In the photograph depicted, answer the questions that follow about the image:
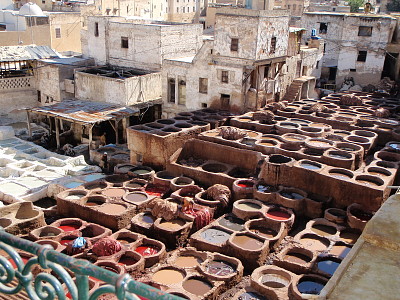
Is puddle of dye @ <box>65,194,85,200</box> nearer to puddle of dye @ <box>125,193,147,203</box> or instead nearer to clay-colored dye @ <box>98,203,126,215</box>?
clay-colored dye @ <box>98,203,126,215</box>

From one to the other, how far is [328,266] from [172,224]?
6081 millimetres

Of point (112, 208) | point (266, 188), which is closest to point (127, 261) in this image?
point (112, 208)

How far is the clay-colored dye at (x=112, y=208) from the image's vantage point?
17.4 metres

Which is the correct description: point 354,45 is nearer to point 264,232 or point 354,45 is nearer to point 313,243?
point 264,232

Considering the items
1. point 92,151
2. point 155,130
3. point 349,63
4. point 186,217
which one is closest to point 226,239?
point 186,217

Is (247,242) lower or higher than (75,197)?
higher

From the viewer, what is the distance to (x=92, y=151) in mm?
25281

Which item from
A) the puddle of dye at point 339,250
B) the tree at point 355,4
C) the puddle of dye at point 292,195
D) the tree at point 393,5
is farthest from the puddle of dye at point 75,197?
the tree at point 393,5

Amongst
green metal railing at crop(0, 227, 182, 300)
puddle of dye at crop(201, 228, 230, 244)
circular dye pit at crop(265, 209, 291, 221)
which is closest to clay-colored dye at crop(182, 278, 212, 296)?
puddle of dye at crop(201, 228, 230, 244)

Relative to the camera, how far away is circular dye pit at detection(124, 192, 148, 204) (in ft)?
59.9

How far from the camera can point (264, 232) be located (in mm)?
16062

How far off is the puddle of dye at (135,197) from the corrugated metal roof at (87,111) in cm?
829

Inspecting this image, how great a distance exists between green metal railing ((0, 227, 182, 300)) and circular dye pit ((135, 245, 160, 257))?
1147 cm

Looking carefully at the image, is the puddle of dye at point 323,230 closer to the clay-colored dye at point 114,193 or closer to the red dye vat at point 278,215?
the red dye vat at point 278,215
